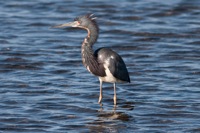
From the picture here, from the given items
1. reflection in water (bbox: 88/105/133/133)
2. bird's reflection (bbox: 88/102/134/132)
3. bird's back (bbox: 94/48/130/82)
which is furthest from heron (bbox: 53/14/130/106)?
reflection in water (bbox: 88/105/133/133)

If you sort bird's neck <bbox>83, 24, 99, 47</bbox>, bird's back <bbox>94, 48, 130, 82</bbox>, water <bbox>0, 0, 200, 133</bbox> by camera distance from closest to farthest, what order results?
water <bbox>0, 0, 200, 133</bbox>
bird's back <bbox>94, 48, 130, 82</bbox>
bird's neck <bbox>83, 24, 99, 47</bbox>

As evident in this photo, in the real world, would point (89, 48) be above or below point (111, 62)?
above

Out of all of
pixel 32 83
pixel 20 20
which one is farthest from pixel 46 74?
pixel 20 20

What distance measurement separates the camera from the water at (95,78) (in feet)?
36.1

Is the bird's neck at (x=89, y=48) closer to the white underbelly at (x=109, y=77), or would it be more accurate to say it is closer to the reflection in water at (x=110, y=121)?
the white underbelly at (x=109, y=77)

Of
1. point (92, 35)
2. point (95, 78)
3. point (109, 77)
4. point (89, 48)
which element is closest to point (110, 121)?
point (109, 77)

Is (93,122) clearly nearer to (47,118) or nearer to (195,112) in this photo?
(47,118)

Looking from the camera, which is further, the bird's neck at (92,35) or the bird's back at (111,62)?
the bird's neck at (92,35)

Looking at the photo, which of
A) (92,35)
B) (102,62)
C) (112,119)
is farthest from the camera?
(92,35)

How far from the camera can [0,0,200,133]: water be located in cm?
1101

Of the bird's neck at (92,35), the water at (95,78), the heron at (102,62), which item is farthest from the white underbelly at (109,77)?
the bird's neck at (92,35)

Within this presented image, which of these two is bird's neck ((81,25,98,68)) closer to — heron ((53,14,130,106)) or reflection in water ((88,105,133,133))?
heron ((53,14,130,106))

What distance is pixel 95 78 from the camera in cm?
1366

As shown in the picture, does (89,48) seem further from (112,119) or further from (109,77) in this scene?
Result: (112,119)
